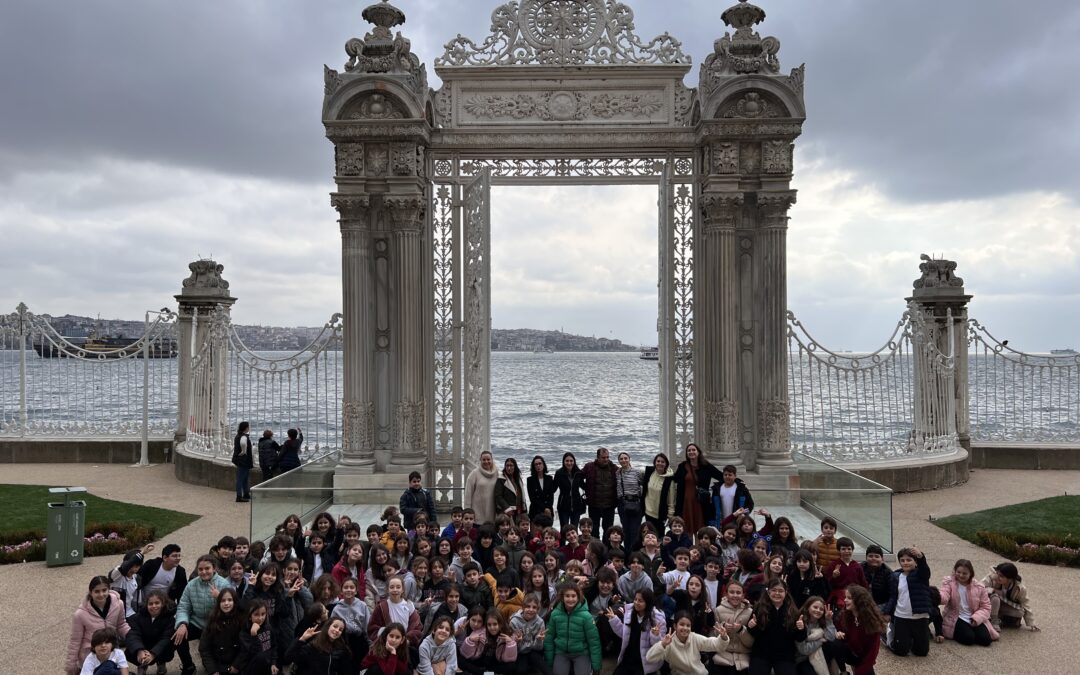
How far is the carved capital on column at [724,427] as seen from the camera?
11.4 meters

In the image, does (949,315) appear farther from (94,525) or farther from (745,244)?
(94,525)

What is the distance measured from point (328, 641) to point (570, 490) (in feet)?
13.2

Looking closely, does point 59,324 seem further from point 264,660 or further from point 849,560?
point 849,560

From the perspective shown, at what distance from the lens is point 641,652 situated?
6.18 meters

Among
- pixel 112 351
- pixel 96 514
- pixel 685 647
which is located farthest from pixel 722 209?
pixel 112 351

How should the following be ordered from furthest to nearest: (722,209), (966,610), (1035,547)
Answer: (722,209)
(1035,547)
(966,610)

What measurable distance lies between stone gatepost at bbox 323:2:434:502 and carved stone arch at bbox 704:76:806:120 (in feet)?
13.4

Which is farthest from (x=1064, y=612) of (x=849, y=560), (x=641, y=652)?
(x=641, y=652)

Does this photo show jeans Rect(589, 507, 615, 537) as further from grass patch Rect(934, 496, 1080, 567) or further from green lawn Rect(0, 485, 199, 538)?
green lawn Rect(0, 485, 199, 538)

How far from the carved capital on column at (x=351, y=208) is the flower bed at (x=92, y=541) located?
487 cm

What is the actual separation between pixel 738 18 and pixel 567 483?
284 inches

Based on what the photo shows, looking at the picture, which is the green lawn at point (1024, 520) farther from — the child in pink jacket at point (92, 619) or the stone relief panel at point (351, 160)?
the child in pink jacket at point (92, 619)

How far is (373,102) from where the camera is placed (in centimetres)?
1130

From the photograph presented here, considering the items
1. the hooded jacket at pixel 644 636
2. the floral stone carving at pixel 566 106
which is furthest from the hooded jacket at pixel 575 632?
the floral stone carving at pixel 566 106
